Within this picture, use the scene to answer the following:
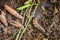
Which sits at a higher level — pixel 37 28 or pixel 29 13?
pixel 29 13

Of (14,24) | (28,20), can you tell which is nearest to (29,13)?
(28,20)

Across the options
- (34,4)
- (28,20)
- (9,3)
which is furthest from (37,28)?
(9,3)

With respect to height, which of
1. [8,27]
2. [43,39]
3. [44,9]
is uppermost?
[44,9]

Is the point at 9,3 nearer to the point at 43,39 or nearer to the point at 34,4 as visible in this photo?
the point at 34,4

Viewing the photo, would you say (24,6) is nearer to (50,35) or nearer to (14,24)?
(14,24)

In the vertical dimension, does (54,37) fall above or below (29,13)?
below
